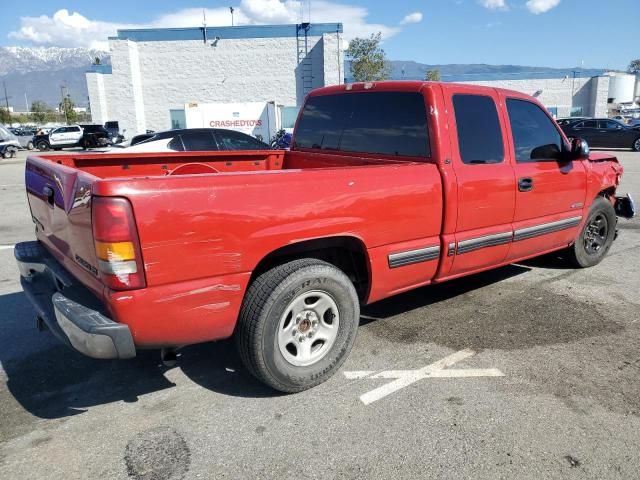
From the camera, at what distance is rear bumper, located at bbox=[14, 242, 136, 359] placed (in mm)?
2479

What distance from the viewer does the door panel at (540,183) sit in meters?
4.25

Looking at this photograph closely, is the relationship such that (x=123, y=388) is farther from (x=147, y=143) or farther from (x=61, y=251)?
(x=147, y=143)

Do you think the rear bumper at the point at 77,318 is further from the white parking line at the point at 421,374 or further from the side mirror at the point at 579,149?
the side mirror at the point at 579,149

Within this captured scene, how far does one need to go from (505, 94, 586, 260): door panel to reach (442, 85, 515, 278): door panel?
0.17 metres

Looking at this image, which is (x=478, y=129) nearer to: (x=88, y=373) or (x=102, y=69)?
(x=88, y=373)

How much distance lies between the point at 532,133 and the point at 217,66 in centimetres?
3046

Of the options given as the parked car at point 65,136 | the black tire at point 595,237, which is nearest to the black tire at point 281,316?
the black tire at point 595,237

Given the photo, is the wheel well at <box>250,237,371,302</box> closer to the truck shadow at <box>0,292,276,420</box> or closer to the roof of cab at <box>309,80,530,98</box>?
the truck shadow at <box>0,292,276,420</box>

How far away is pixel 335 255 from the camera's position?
3.58 metres

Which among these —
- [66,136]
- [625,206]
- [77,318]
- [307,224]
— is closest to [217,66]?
[66,136]

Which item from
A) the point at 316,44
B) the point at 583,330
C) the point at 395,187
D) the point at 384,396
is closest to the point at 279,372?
the point at 384,396

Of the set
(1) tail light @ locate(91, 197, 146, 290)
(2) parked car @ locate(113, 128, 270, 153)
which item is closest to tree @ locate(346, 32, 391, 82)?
(2) parked car @ locate(113, 128, 270, 153)

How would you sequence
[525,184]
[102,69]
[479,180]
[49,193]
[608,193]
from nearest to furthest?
[49,193] < [479,180] < [525,184] < [608,193] < [102,69]

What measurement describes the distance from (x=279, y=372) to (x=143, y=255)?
3.64 feet
